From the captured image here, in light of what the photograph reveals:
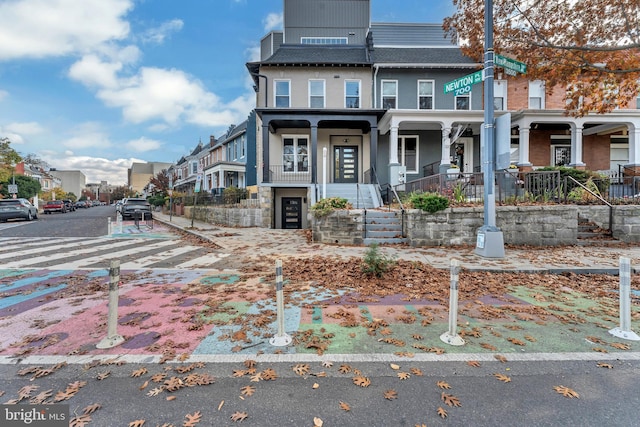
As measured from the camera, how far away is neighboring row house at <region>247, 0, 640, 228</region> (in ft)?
50.0

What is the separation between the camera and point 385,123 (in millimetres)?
15922

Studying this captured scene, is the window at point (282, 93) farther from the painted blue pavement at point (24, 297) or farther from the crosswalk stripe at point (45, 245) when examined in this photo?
the painted blue pavement at point (24, 297)

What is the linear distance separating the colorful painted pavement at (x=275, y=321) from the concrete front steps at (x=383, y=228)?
15.2ft

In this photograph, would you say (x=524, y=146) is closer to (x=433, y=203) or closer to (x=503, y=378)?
(x=433, y=203)

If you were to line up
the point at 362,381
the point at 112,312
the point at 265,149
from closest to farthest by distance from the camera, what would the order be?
the point at 362,381 < the point at 112,312 < the point at 265,149

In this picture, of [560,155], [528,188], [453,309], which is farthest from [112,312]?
[560,155]

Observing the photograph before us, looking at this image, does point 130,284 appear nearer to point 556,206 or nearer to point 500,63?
point 500,63

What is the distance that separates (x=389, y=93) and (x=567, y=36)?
8.90 meters

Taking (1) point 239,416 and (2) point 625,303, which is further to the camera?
(2) point 625,303

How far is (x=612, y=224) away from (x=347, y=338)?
11088mm

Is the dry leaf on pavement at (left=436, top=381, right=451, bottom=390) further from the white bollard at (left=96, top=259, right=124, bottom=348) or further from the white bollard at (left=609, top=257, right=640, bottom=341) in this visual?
the white bollard at (left=96, top=259, right=124, bottom=348)

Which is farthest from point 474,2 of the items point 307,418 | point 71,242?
point 71,242

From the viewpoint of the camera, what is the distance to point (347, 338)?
344 cm

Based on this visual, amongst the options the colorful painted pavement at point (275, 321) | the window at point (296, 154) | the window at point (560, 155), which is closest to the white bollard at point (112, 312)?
the colorful painted pavement at point (275, 321)
